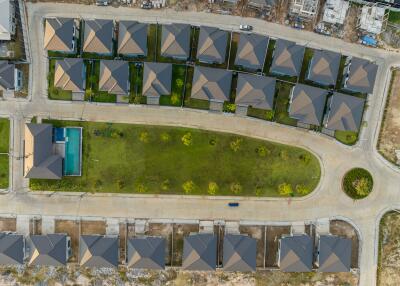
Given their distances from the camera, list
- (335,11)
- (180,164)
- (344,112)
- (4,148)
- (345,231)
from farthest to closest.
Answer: (345,231) → (180,164) → (4,148) → (335,11) → (344,112)

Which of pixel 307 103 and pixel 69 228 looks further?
pixel 69 228

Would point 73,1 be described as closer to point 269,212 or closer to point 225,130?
point 225,130

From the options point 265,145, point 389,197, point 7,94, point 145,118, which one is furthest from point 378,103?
point 7,94

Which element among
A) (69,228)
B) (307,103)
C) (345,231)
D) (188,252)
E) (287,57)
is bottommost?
(188,252)

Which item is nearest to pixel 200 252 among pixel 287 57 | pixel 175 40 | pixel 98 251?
pixel 98 251

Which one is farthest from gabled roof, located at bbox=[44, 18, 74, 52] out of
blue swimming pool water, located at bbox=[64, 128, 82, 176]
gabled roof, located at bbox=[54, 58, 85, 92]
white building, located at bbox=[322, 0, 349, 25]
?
white building, located at bbox=[322, 0, 349, 25]

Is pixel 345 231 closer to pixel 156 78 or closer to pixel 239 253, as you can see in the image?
pixel 239 253

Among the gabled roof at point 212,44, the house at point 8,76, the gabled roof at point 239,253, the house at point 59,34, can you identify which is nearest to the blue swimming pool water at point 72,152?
the house at point 8,76

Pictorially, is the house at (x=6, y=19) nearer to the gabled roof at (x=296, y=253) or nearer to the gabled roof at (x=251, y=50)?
the gabled roof at (x=251, y=50)

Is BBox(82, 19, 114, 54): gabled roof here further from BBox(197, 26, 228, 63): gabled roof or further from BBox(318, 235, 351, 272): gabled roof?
BBox(318, 235, 351, 272): gabled roof
